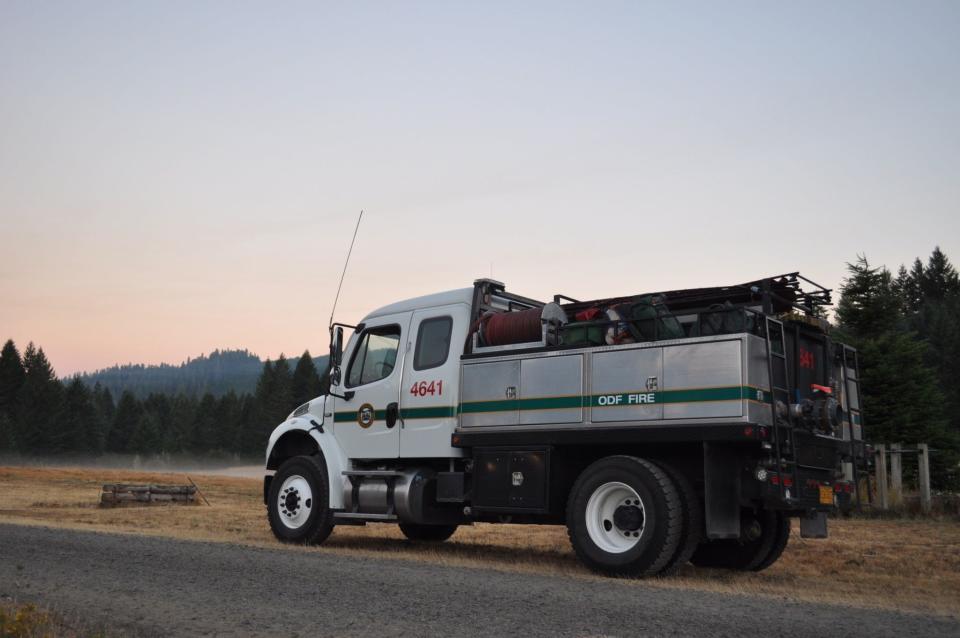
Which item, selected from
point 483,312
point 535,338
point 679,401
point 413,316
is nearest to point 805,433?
point 679,401

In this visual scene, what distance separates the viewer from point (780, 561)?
13.7 meters

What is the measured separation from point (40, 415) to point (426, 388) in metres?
115

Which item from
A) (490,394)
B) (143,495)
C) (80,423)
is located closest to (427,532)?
(490,394)

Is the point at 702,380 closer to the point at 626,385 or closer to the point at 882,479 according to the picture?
the point at 626,385

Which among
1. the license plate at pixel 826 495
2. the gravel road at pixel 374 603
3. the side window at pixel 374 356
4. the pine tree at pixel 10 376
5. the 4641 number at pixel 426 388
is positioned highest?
the pine tree at pixel 10 376

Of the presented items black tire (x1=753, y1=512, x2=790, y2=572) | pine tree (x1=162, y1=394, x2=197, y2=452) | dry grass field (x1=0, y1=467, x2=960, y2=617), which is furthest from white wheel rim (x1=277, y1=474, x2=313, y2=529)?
pine tree (x1=162, y1=394, x2=197, y2=452)

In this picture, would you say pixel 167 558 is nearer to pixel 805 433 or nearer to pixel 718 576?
pixel 718 576

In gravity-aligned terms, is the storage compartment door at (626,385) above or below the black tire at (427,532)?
above

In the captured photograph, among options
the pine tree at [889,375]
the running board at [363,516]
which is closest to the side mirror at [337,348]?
the running board at [363,516]

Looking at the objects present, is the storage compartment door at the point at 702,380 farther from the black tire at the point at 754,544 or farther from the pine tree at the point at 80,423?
the pine tree at the point at 80,423

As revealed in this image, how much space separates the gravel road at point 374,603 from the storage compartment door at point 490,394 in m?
2.21

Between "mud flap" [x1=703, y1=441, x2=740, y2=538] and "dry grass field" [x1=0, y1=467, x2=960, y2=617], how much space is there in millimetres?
651

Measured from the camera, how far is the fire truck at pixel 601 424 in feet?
34.4

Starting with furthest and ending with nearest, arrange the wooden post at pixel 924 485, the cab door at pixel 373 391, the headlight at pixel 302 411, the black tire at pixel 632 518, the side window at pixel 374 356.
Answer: the wooden post at pixel 924 485
the headlight at pixel 302 411
the side window at pixel 374 356
the cab door at pixel 373 391
the black tire at pixel 632 518
